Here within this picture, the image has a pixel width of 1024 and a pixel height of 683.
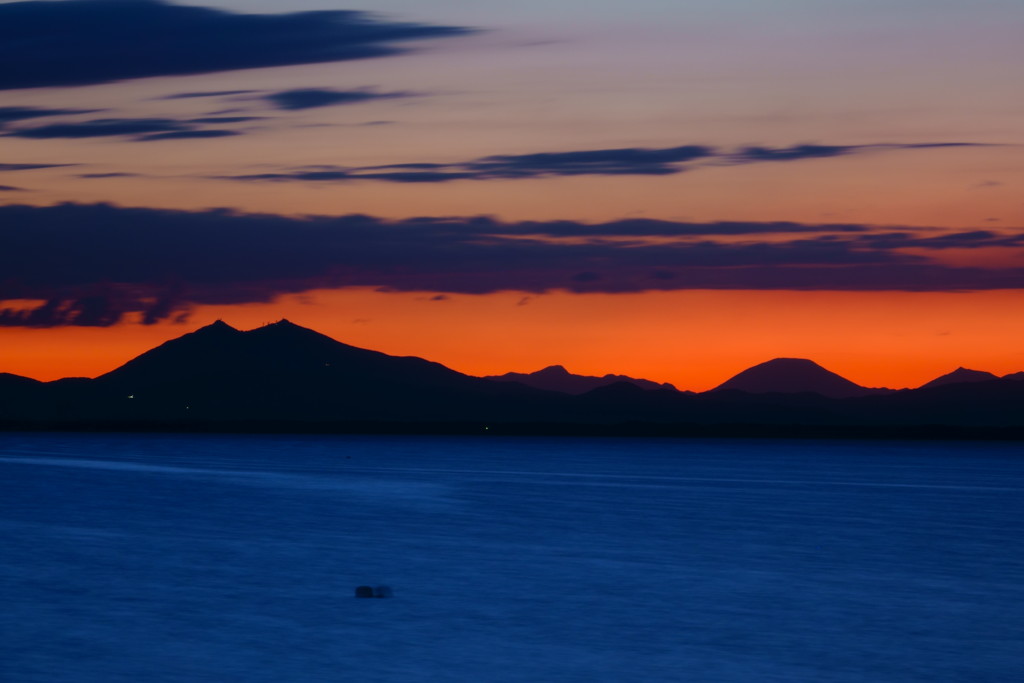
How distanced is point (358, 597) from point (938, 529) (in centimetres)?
2388

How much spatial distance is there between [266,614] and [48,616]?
3.21 meters

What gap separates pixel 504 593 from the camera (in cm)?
2355

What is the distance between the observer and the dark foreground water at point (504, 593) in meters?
17.0

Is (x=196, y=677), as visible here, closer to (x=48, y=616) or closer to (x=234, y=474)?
(x=48, y=616)

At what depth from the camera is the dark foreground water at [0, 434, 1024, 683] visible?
1695 cm

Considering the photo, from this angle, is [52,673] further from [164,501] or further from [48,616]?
[164,501]

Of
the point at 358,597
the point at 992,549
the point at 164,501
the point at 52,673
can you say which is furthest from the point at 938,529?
the point at 52,673

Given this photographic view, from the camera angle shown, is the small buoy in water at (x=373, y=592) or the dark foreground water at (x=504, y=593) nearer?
the dark foreground water at (x=504, y=593)

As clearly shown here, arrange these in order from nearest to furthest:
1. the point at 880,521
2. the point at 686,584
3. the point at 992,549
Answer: the point at 686,584, the point at 992,549, the point at 880,521

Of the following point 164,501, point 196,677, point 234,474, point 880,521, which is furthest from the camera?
point 234,474

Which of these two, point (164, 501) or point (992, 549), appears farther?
point (164, 501)

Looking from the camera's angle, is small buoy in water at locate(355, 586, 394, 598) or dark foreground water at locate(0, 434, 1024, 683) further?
small buoy in water at locate(355, 586, 394, 598)

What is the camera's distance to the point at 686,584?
83.4 feet

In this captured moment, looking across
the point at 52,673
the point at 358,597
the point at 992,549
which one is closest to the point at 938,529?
the point at 992,549
